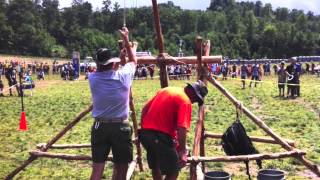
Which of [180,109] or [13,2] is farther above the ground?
[13,2]

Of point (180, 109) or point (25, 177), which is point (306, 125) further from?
point (180, 109)

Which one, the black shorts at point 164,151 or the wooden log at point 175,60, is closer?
the black shorts at point 164,151

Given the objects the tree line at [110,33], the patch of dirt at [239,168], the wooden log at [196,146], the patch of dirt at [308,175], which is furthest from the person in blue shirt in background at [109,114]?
the tree line at [110,33]

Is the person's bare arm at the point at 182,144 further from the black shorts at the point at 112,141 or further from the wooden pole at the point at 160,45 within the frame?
the wooden pole at the point at 160,45

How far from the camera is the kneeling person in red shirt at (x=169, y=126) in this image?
621 centimetres

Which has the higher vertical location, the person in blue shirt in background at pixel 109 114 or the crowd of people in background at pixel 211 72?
the person in blue shirt in background at pixel 109 114

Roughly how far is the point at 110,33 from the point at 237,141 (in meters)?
122

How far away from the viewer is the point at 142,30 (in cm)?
10481

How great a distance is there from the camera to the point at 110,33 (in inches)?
5059

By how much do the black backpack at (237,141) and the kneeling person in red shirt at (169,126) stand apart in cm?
197

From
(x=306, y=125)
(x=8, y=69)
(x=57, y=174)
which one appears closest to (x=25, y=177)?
Result: (x=57, y=174)

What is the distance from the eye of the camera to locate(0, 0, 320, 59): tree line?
105m

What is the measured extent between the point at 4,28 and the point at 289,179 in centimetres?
10383

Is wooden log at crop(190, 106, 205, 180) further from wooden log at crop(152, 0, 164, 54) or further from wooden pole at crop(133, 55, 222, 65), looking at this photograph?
wooden log at crop(152, 0, 164, 54)
